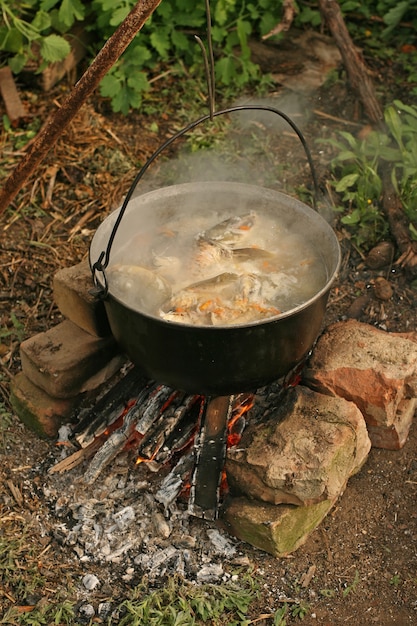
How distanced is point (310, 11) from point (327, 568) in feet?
14.1

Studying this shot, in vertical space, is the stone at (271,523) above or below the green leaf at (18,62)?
below

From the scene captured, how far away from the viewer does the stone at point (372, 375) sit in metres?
3.53

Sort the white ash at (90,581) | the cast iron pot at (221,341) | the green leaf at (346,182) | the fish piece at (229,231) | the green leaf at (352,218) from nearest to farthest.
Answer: the cast iron pot at (221,341) → the white ash at (90,581) → the fish piece at (229,231) → the green leaf at (352,218) → the green leaf at (346,182)

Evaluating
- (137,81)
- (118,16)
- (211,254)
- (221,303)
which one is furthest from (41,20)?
(221,303)

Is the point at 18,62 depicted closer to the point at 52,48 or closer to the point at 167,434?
the point at 52,48

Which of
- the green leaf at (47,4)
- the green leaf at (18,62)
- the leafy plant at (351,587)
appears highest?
the green leaf at (47,4)

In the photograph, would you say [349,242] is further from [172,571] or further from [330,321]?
[172,571]

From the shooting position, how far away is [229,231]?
3672mm

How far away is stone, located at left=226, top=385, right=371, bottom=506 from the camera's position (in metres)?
3.16

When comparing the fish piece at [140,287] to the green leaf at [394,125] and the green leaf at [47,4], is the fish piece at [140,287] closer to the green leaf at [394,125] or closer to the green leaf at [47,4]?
the green leaf at [394,125]

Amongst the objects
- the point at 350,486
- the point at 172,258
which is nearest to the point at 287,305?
the point at 172,258

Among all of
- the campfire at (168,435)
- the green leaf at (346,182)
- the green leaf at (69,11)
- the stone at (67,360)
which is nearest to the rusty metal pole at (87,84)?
the stone at (67,360)

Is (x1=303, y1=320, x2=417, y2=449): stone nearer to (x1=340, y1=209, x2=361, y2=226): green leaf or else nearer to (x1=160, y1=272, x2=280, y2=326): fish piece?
(x1=160, y1=272, x2=280, y2=326): fish piece

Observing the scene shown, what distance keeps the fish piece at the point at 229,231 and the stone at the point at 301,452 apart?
2.68ft
